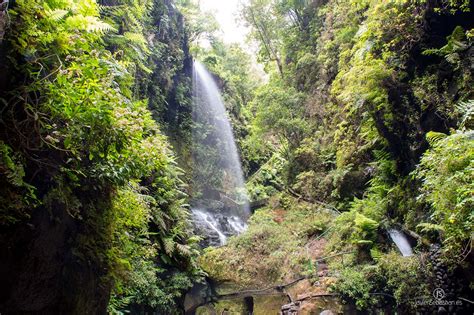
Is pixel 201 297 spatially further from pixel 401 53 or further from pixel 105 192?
pixel 401 53

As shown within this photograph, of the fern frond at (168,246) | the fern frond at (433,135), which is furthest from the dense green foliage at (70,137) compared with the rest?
the fern frond at (433,135)

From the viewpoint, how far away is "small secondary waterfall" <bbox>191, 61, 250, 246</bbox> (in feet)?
42.7

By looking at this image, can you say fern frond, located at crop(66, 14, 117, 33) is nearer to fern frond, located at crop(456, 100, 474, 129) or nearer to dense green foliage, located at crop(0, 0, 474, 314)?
dense green foliage, located at crop(0, 0, 474, 314)

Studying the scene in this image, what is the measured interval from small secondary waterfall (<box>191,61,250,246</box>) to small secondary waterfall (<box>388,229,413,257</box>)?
6234 mm

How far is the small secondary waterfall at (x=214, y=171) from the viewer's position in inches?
512

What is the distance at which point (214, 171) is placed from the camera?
1508 cm

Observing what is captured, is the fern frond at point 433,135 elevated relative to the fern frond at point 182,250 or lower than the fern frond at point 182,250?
elevated

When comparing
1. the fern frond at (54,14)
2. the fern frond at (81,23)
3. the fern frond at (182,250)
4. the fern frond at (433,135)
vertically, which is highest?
the fern frond at (81,23)

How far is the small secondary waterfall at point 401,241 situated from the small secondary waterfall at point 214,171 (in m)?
6.23

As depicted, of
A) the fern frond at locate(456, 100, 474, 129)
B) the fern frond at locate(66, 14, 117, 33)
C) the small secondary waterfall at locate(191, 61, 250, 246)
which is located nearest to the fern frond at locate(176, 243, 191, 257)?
the small secondary waterfall at locate(191, 61, 250, 246)

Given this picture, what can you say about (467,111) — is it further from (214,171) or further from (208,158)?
(214,171)

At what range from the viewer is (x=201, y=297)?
28.1ft

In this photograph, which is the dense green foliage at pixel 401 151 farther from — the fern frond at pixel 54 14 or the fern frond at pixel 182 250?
the fern frond at pixel 54 14

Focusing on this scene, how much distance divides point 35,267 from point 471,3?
25.7ft
